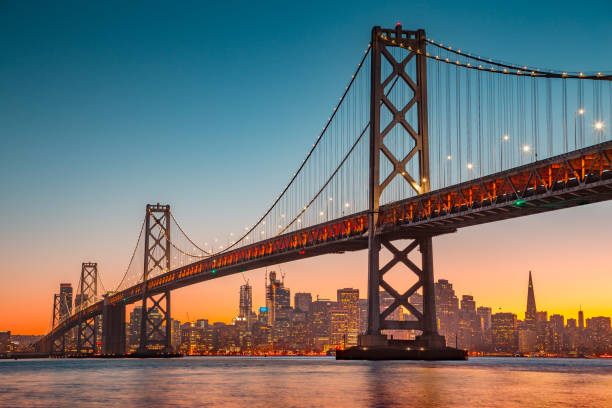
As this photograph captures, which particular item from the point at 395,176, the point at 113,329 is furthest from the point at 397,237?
the point at 113,329

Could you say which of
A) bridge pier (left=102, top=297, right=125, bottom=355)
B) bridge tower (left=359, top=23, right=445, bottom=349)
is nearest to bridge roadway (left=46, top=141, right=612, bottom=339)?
bridge tower (left=359, top=23, right=445, bottom=349)

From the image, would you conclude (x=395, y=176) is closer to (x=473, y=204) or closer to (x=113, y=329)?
(x=473, y=204)

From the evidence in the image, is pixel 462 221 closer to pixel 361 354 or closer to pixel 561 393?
pixel 361 354

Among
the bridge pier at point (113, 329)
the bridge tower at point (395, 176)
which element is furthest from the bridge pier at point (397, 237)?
the bridge pier at point (113, 329)

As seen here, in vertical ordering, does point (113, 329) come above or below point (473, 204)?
below

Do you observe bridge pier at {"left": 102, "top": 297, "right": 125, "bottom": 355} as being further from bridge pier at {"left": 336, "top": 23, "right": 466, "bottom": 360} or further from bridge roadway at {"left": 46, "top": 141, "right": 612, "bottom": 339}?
bridge pier at {"left": 336, "top": 23, "right": 466, "bottom": 360}

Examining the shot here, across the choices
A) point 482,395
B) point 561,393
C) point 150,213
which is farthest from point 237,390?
point 150,213

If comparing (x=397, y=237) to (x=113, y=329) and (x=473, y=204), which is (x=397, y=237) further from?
(x=113, y=329)

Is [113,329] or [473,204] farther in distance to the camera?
[113,329]
